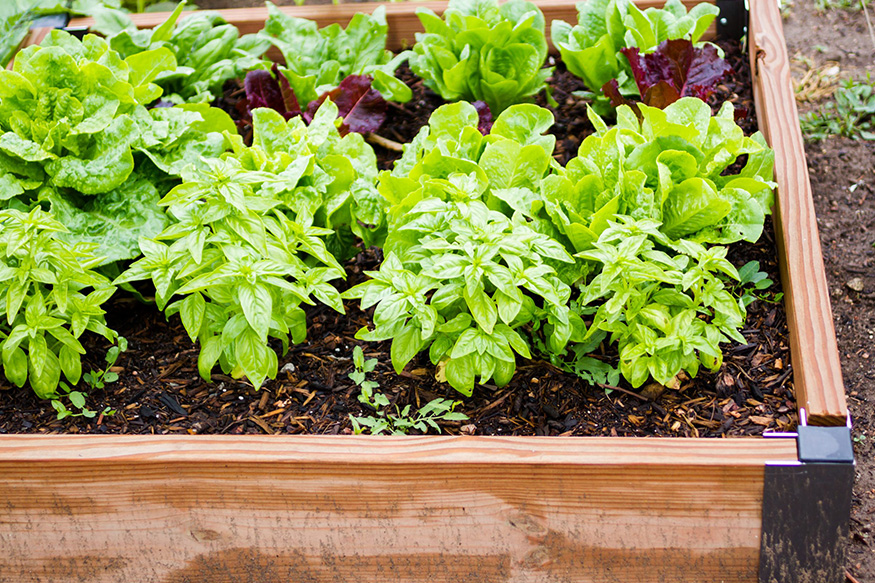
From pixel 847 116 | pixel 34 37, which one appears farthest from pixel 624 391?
pixel 34 37

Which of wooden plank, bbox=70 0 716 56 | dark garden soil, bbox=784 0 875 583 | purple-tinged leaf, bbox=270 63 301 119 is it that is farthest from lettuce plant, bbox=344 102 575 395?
wooden plank, bbox=70 0 716 56

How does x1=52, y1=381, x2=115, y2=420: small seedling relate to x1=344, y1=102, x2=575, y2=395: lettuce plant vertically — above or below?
below

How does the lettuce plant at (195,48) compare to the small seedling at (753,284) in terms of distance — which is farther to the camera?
the lettuce plant at (195,48)

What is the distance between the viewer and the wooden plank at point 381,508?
1.86 m

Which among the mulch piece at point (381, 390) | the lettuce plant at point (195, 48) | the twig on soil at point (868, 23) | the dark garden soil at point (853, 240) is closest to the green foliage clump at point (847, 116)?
A: the dark garden soil at point (853, 240)

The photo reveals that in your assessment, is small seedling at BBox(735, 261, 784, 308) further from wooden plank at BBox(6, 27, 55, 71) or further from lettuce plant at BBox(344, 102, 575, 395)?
wooden plank at BBox(6, 27, 55, 71)

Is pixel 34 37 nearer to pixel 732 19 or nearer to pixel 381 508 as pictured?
pixel 381 508

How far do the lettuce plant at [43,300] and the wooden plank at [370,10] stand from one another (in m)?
1.53

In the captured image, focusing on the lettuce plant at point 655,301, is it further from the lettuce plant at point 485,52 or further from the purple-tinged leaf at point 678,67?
the lettuce plant at point 485,52

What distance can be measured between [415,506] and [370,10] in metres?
2.27

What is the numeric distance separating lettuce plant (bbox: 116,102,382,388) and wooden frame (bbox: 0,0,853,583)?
300 mm

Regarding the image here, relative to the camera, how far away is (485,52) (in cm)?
285

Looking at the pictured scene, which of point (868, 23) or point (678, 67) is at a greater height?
point (868, 23)

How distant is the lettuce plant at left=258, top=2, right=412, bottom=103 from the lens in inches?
120
